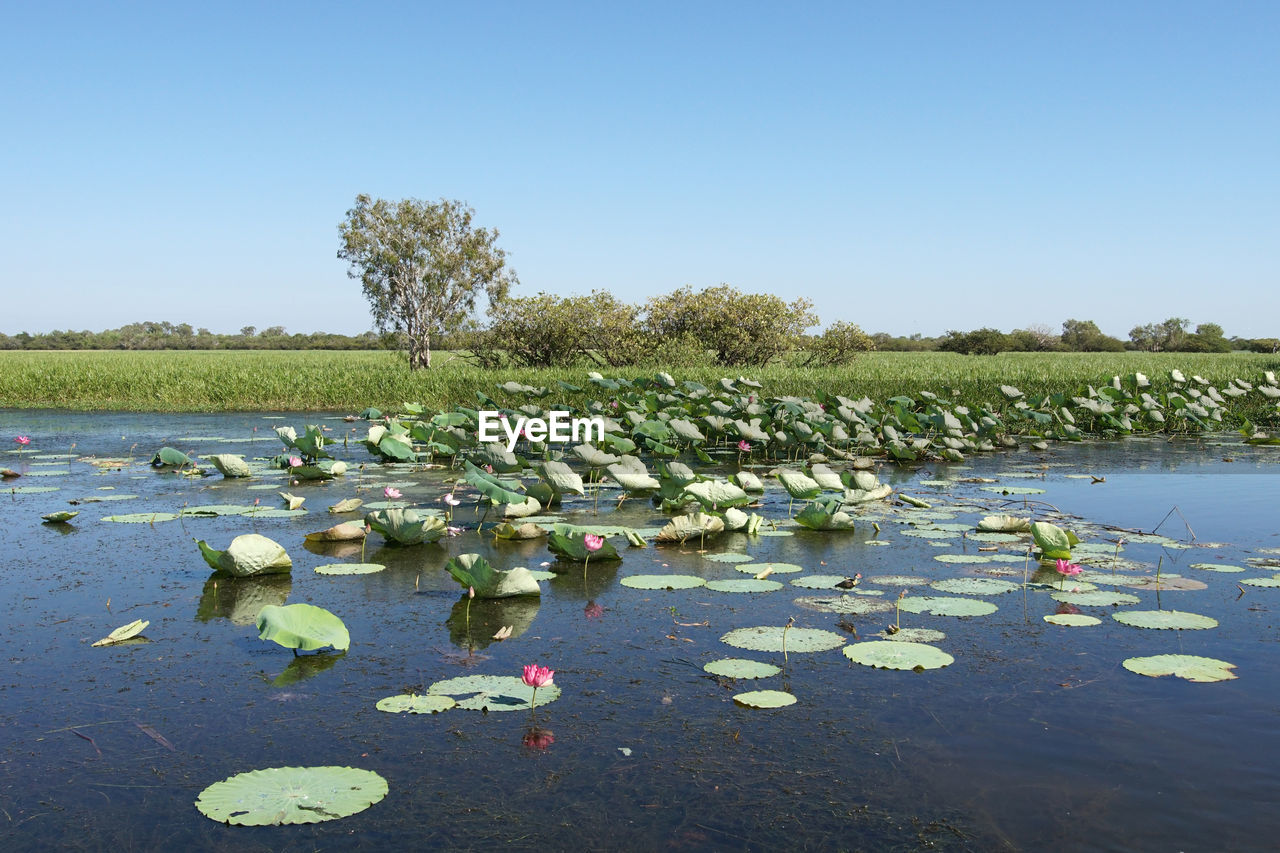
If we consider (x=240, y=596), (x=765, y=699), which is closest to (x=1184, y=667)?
(x=765, y=699)

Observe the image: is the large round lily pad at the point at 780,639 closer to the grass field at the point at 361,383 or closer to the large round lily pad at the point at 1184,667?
the large round lily pad at the point at 1184,667

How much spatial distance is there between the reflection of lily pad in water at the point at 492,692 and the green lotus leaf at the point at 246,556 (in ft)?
5.92

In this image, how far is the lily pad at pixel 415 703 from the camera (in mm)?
2973

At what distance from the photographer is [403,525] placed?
5332mm

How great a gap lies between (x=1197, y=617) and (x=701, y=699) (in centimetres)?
230

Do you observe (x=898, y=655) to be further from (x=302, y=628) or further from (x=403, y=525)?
(x=403, y=525)

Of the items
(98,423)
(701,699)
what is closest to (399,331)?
(98,423)

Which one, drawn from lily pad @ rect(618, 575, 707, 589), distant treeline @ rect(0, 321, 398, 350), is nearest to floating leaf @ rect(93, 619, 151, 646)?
lily pad @ rect(618, 575, 707, 589)

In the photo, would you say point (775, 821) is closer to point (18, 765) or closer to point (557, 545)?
point (18, 765)

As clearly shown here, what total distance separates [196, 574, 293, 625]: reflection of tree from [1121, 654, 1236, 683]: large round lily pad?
3427 mm

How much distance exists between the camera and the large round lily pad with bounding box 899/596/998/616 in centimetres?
406

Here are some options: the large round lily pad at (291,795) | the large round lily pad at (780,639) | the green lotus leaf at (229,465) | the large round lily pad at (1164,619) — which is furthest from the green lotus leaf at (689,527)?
the green lotus leaf at (229,465)

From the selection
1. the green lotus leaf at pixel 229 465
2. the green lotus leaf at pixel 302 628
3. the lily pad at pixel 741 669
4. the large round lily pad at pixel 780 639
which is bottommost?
the lily pad at pixel 741 669

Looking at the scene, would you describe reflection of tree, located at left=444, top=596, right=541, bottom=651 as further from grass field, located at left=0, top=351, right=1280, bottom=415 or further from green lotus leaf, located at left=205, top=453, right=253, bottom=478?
grass field, located at left=0, top=351, right=1280, bottom=415
